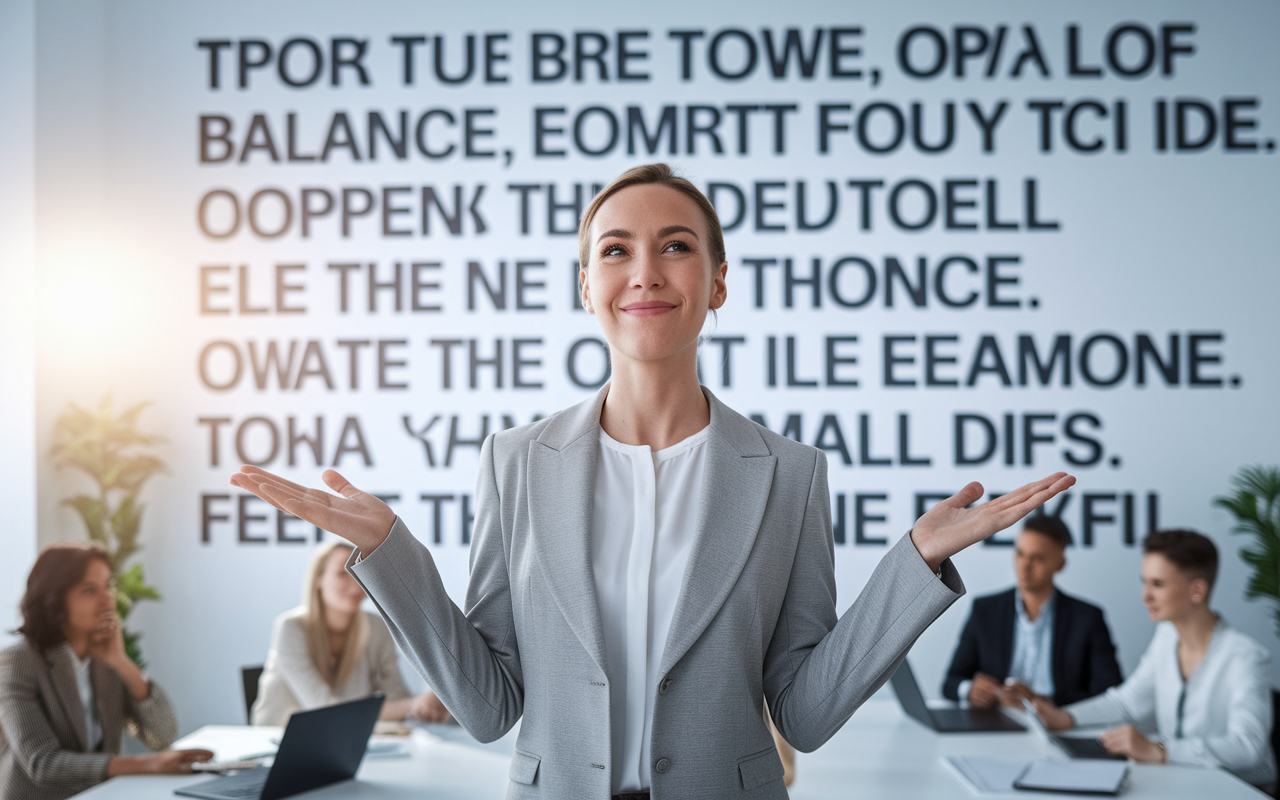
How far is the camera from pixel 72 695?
289 centimetres

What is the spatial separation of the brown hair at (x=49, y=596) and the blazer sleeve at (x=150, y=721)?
350 millimetres

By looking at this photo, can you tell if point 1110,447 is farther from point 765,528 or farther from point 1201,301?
point 765,528

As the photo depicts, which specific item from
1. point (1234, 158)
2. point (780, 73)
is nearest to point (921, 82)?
point (780, 73)

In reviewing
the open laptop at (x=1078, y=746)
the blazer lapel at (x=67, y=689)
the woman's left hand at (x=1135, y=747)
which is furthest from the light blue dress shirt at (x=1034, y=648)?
the blazer lapel at (x=67, y=689)

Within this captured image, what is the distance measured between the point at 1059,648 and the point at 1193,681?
65 cm

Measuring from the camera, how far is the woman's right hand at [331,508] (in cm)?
124

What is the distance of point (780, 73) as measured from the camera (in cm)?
473

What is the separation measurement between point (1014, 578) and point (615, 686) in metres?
3.77

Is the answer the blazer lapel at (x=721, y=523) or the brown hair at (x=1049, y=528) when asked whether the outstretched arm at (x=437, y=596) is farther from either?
the brown hair at (x=1049, y=528)

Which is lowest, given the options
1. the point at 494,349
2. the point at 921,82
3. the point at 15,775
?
the point at 15,775

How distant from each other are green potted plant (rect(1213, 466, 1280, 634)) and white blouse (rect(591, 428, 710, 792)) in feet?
12.5

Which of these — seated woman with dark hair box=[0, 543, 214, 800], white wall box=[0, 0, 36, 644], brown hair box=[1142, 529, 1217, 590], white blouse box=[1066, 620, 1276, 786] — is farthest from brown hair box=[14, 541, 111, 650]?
brown hair box=[1142, 529, 1217, 590]

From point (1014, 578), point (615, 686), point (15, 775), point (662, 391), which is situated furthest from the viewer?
point (1014, 578)

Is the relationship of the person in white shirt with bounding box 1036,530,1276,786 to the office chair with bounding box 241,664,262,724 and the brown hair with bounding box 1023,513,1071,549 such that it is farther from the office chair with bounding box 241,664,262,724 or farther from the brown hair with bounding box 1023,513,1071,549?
the office chair with bounding box 241,664,262,724
